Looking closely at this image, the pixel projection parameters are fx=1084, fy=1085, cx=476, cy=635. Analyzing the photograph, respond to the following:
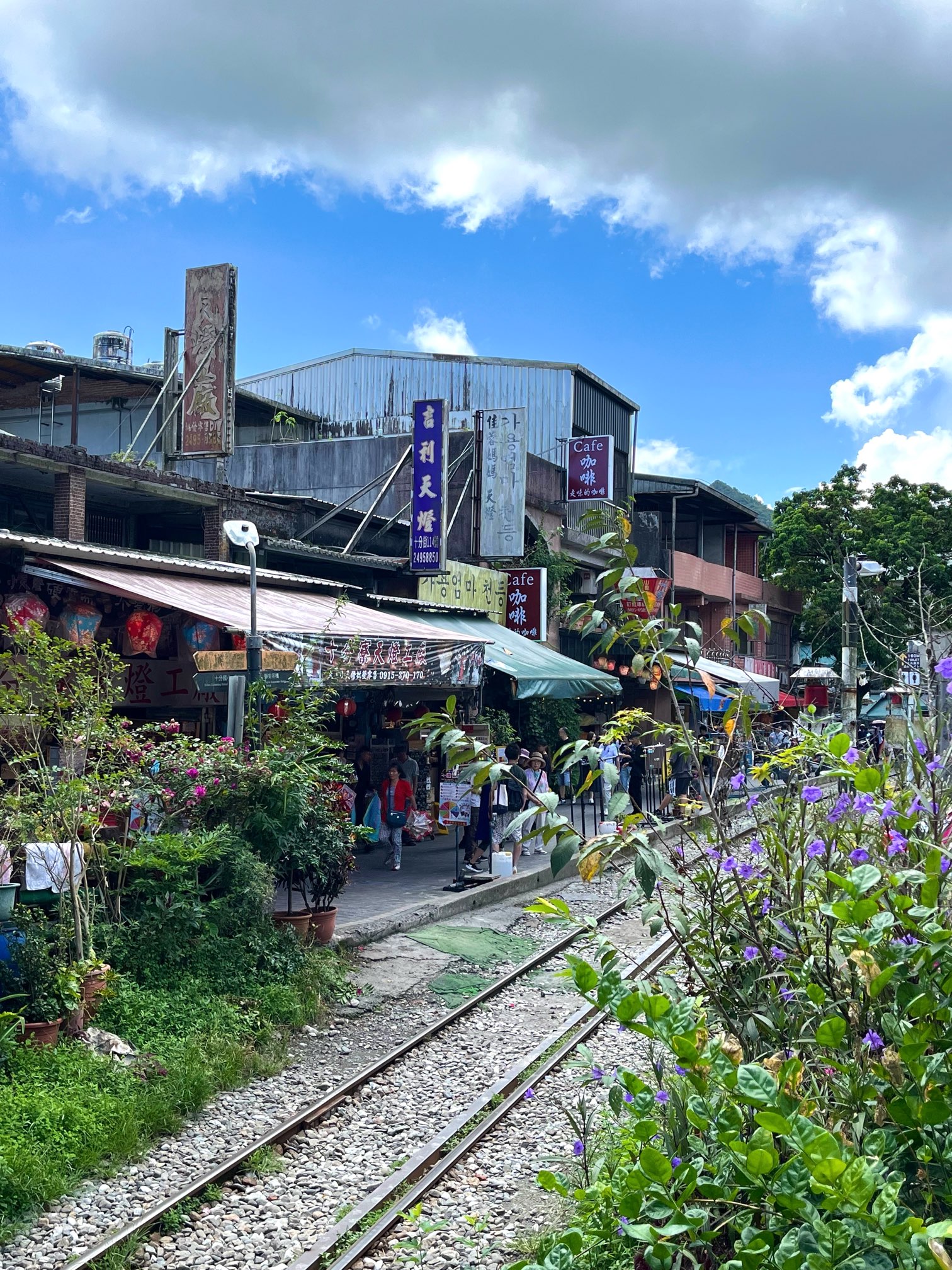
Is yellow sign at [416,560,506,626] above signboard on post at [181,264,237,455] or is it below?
below

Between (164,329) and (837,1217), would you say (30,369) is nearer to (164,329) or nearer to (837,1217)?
(164,329)

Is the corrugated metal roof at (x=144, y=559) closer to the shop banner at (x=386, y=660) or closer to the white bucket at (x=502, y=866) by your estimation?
the shop banner at (x=386, y=660)

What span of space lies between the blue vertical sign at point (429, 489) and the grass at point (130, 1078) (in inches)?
409

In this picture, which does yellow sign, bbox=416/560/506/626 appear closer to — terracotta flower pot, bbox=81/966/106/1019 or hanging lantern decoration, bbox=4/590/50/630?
hanging lantern decoration, bbox=4/590/50/630

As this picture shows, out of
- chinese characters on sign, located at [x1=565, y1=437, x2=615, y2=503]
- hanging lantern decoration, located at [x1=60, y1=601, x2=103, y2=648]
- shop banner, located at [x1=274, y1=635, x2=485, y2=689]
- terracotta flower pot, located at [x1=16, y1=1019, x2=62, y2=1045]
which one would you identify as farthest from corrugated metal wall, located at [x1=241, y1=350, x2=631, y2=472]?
terracotta flower pot, located at [x1=16, y1=1019, x2=62, y2=1045]

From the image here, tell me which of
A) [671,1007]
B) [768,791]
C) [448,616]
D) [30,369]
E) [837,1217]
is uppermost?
[30,369]

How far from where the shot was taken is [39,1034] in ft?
23.4

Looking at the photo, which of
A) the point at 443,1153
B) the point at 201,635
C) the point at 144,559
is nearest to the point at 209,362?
the point at 144,559

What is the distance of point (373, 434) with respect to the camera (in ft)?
93.5

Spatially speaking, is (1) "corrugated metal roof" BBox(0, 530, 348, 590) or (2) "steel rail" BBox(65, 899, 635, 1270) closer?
(2) "steel rail" BBox(65, 899, 635, 1270)

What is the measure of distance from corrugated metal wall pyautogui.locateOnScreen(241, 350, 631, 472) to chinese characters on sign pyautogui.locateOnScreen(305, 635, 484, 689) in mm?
13237

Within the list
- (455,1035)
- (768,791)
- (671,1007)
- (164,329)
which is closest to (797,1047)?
(671,1007)

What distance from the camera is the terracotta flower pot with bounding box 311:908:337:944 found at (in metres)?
10.5

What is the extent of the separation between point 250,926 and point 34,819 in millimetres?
2320
